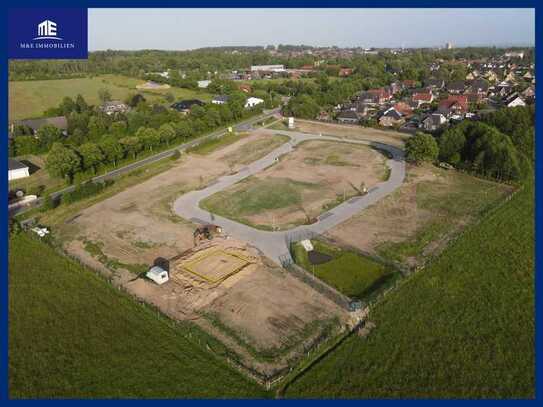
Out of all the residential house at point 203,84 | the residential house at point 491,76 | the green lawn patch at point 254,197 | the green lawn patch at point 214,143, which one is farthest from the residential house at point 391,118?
the residential house at point 491,76

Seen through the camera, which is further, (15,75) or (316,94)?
(15,75)

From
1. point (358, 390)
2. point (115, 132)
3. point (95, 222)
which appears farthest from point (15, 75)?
point (358, 390)

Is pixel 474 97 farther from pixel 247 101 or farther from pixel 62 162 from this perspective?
pixel 62 162

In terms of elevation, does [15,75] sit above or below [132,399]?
above

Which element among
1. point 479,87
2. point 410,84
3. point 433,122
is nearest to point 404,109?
point 433,122

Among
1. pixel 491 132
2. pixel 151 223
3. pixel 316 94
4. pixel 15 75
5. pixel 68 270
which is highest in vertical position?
pixel 15 75

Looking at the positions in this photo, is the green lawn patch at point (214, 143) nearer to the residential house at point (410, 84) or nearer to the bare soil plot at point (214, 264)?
the bare soil plot at point (214, 264)

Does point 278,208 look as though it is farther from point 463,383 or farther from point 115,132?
point 115,132
